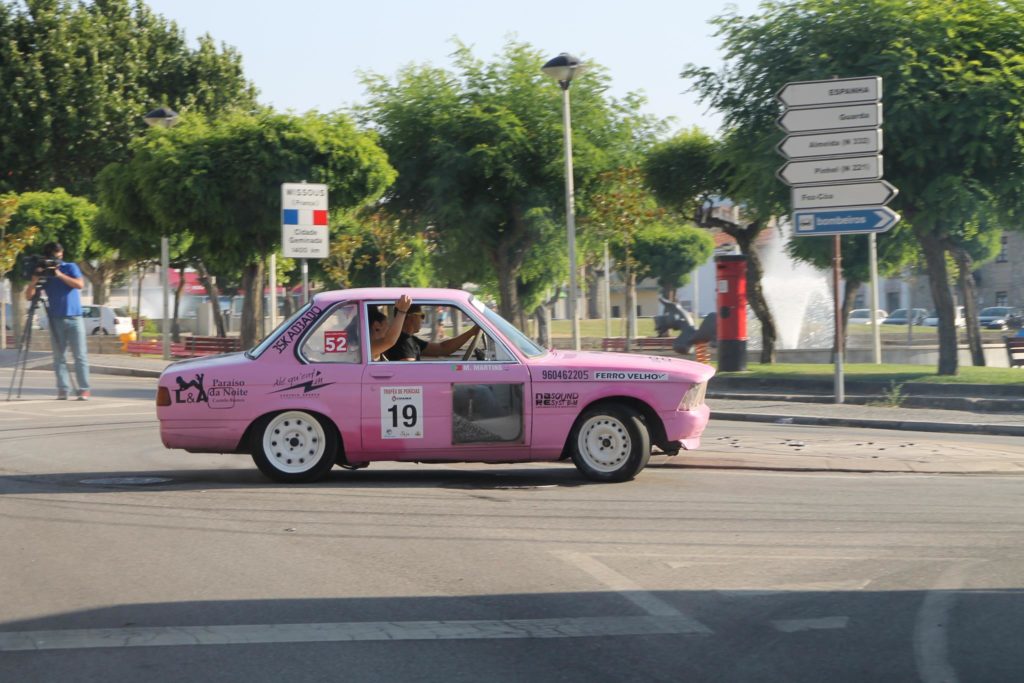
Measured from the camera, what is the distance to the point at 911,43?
21672mm

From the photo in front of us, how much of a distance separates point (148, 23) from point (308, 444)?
44850 millimetres

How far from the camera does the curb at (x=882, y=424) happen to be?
1541cm

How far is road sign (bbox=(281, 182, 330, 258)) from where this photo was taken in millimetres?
18703

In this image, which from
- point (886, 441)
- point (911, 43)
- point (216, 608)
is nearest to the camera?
point (216, 608)

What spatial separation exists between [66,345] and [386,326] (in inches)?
334

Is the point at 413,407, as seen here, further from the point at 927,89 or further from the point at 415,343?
the point at 927,89

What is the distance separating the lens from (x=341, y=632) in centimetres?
567

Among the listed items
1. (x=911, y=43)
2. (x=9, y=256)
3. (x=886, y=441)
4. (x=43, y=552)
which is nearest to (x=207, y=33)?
(x=9, y=256)

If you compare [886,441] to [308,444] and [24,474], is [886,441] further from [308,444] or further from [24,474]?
[24,474]

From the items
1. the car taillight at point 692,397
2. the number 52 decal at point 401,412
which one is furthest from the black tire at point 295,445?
the car taillight at point 692,397

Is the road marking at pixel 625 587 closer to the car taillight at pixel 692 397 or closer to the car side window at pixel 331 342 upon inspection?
the car taillight at pixel 692 397

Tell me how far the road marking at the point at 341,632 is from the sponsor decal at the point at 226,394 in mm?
4291

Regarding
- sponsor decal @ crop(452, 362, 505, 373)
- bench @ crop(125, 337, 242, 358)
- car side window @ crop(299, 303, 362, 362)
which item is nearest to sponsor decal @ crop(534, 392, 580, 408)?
sponsor decal @ crop(452, 362, 505, 373)

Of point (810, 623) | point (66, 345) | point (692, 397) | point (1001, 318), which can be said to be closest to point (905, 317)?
point (1001, 318)
